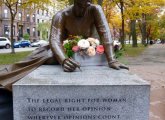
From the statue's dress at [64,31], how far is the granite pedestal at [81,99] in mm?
992

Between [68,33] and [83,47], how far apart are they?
78cm

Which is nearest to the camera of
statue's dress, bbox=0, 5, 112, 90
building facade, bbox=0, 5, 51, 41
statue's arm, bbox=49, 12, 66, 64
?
statue's arm, bbox=49, 12, 66, 64

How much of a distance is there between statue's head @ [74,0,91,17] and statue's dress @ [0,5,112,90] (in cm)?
8

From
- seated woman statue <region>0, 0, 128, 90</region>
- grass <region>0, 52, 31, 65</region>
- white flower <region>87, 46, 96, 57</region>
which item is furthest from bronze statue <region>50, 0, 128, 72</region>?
grass <region>0, 52, 31, 65</region>

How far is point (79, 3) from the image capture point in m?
5.24

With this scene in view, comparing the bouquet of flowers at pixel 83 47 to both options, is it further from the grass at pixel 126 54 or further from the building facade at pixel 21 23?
the building facade at pixel 21 23

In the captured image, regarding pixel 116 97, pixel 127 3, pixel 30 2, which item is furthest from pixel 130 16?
pixel 116 97

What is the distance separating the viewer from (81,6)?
5.23 m

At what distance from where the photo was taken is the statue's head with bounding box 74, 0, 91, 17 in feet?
17.1

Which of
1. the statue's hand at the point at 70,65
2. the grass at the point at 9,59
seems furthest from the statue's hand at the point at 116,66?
the grass at the point at 9,59

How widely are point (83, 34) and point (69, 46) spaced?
1.80ft

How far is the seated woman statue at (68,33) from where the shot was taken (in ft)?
16.2

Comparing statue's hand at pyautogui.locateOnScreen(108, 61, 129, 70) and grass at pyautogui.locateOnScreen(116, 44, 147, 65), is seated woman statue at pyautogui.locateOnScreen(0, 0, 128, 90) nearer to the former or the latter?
statue's hand at pyautogui.locateOnScreen(108, 61, 129, 70)

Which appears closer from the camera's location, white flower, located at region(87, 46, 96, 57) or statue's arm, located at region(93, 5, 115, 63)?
white flower, located at region(87, 46, 96, 57)
